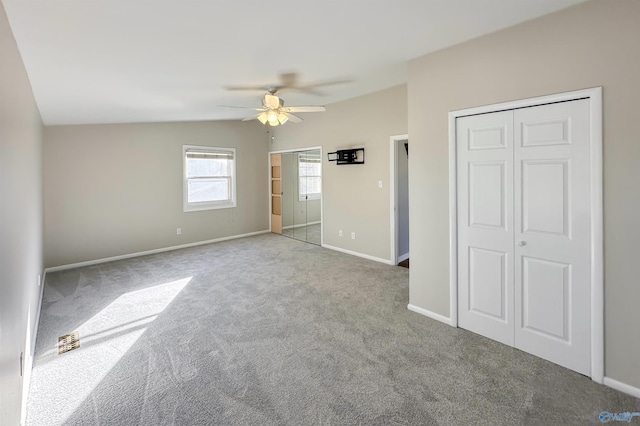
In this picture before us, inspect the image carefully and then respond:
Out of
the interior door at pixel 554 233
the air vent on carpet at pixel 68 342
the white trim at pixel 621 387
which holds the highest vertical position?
the interior door at pixel 554 233

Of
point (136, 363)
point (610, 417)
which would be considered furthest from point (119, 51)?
point (610, 417)

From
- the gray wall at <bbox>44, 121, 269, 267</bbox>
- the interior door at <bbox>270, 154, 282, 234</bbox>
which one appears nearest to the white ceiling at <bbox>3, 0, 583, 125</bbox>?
the gray wall at <bbox>44, 121, 269, 267</bbox>

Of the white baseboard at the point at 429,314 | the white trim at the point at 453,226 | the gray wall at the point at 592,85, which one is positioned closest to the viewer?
the gray wall at the point at 592,85

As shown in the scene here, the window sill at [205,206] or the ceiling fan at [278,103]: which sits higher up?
the ceiling fan at [278,103]

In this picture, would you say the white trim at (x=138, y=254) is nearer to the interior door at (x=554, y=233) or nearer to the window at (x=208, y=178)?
the window at (x=208, y=178)

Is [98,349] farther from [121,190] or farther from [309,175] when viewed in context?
[309,175]

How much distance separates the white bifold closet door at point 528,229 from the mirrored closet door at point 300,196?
13.4 ft

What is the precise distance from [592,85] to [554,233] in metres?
1.04

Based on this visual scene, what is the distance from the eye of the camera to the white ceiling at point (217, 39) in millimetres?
1820

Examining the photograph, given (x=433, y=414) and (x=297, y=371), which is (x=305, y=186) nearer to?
(x=297, y=371)

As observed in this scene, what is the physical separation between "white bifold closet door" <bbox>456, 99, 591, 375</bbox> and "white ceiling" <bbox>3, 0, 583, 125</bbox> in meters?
0.84

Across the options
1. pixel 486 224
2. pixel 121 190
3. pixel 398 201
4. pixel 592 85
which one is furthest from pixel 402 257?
pixel 121 190

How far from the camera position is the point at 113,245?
17.3 feet

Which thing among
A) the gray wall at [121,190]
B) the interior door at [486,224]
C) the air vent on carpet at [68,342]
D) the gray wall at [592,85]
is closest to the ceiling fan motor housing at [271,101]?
the gray wall at [592,85]
